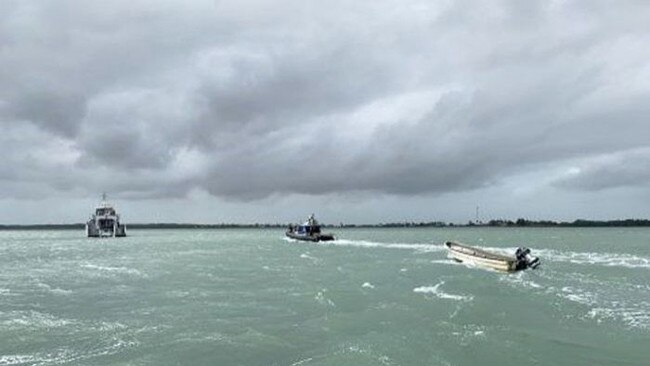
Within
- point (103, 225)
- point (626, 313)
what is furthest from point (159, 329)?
point (103, 225)

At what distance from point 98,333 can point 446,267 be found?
156 feet

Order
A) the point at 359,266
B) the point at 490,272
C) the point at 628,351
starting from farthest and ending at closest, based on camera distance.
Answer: the point at 359,266
the point at 490,272
the point at 628,351

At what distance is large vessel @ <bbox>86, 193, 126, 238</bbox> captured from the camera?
18675cm

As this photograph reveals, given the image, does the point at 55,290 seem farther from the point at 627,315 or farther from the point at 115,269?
the point at 627,315

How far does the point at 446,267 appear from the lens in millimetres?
71000

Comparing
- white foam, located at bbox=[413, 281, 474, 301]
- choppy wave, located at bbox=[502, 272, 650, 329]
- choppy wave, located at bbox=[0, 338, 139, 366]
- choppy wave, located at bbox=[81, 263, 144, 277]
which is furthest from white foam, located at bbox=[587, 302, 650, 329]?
choppy wave, located at bbox=[81, 263, 144, 277]

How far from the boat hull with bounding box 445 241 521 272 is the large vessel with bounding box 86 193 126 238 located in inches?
5178

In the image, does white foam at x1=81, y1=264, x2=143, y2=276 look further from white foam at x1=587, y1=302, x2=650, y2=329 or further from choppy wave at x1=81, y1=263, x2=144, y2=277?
white foam at x1=587, y1=302, x2=650, y2=329

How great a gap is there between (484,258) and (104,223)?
14439cm

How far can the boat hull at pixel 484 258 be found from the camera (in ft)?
218

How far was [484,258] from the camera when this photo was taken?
7212cm

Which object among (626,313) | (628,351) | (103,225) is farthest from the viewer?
(103,225)

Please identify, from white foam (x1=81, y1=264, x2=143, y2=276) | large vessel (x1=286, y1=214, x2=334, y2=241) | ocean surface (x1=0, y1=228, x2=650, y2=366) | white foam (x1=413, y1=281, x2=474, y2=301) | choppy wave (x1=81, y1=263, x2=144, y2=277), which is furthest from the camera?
large vessel (x1=286, y1=214, x2=334, y2=241)

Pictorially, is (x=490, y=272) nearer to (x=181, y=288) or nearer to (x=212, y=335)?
(x=181, y=288)
